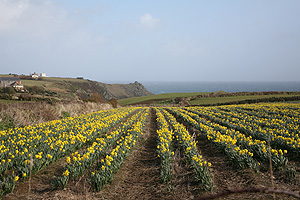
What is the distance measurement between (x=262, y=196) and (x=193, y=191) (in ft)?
5.03

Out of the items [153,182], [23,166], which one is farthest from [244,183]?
[23,166]

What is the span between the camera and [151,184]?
207 inches

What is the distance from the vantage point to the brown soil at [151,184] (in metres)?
4.51

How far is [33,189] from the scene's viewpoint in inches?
187

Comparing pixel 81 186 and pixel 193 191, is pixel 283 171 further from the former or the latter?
pixel 81 186

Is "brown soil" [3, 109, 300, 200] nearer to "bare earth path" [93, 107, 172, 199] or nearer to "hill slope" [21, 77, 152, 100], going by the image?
"bare earth path" [93, 107, 172, 199]

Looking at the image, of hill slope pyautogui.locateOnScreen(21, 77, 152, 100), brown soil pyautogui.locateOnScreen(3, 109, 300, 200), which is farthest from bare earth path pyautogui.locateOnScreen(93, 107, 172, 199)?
hill slope pyautogui.locateOnScreen(21, 77, 152, 100)

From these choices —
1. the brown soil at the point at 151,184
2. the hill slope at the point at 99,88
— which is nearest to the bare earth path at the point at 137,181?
the brown soil at the point at 151,184

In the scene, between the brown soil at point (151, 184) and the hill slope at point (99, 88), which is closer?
the brown soil at point (151, 184)

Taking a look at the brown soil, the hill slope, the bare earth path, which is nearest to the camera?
the brown soil

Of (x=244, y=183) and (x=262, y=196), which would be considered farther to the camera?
(x=244, y=183)

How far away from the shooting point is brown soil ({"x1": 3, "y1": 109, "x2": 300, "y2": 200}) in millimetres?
4512

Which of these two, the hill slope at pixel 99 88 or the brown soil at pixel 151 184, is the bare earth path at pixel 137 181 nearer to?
the brown soil at pixel 151 184

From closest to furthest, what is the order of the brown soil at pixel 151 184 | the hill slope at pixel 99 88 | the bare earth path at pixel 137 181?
the brown soil at pixel 151 184 → the bare earth path at pixel 137 181 → the hill slope at pixel 99 88
